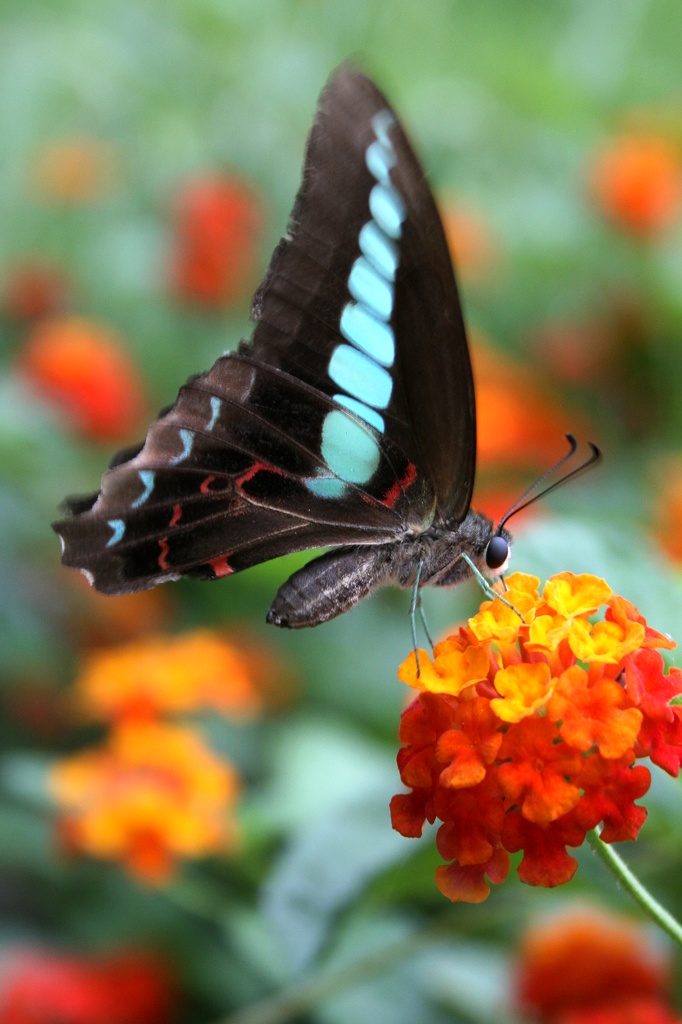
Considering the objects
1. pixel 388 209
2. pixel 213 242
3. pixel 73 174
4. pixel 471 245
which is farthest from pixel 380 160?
pixel 73 174

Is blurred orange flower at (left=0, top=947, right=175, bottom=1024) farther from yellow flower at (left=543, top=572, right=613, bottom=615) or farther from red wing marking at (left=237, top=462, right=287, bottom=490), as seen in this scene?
yellow flower at (left=543, top=572, right=613, bottom=615)

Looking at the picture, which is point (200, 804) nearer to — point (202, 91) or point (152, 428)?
point (152, 428)

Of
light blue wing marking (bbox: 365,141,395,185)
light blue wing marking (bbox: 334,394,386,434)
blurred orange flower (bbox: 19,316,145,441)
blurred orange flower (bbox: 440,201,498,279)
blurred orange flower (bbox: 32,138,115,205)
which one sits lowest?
light blue wing marking (bbox: 334,394,386,434)

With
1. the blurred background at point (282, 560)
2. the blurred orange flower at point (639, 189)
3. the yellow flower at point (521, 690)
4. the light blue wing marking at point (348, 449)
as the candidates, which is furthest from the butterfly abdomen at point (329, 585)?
the blurred orange flower at point (639, 189)

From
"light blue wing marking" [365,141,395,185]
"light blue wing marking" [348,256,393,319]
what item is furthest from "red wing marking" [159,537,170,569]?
"light blue wing marking" [365,141,395,185]

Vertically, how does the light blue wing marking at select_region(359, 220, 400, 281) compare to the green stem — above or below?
above

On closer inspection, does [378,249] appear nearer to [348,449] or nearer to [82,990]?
[348,449]

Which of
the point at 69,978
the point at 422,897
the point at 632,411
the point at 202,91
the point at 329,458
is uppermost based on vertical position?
the point at 202,91

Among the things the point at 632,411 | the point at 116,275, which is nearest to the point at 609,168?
the point at 632,411
